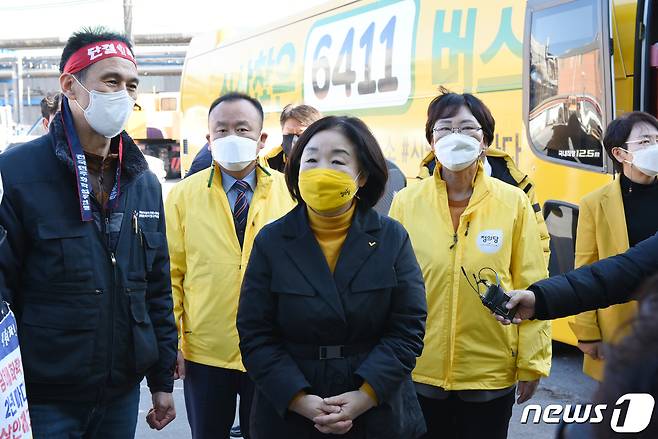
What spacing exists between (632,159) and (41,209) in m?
2.77

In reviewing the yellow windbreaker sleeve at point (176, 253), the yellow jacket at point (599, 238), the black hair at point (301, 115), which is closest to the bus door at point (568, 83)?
the yellow jacket at point (599, 238)

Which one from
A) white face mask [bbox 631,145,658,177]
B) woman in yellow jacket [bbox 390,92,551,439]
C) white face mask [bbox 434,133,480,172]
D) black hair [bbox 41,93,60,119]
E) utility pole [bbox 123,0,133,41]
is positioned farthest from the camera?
utility pole [bbox 123,0,133,41]

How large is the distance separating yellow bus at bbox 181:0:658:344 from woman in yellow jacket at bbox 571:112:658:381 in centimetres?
161

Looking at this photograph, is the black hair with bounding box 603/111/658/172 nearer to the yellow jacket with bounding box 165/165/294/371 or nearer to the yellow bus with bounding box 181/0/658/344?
the yellow bus with bounding box 181/0/658/344

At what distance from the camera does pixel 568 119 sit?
20.2ft

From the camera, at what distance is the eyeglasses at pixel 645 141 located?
13.3ft

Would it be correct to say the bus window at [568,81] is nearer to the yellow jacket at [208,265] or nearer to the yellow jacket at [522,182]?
the yellow jacket at [522,182]

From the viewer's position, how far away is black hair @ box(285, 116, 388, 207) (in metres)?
2.74

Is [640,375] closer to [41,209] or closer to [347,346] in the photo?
[347,346]

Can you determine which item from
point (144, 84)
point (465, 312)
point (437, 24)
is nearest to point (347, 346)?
point (465, 312)

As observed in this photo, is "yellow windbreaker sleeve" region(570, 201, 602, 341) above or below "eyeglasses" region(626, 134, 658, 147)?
below

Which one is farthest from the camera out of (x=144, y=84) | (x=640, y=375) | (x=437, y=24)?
(x=144, y=84)

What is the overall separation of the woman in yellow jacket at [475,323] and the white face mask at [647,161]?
0.97 metres

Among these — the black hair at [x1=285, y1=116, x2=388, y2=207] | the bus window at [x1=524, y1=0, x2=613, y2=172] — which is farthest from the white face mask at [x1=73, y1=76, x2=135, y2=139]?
the bus window at [x1=524, y1=0, x2=613, y2=172]
